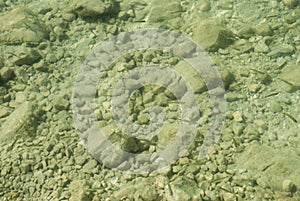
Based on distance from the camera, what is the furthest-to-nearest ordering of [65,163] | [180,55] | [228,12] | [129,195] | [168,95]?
[228,12], [180,55], [168,95], [65,163], [129,195]

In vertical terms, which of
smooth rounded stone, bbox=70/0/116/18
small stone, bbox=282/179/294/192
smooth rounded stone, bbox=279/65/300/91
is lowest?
small stone, bbox=282/179/294/192

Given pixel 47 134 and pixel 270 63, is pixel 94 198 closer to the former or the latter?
pixel 47 134

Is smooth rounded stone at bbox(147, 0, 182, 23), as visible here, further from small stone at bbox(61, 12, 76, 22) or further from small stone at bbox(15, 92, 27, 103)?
small stone at bbox(15, 92, 27, 103)

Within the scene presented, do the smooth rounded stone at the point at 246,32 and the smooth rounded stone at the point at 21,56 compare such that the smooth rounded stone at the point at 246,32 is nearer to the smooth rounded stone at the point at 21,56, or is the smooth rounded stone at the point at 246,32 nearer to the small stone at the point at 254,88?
the small stone at the point at 254,88

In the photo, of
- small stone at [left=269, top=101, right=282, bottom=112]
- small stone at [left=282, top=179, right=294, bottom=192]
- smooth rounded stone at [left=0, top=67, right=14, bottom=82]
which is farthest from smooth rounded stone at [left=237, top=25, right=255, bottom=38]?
smooth rounded stone at [left=0, top=67, right=14, bottom=82]

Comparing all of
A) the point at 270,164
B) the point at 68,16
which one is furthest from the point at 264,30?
the point at 68,16

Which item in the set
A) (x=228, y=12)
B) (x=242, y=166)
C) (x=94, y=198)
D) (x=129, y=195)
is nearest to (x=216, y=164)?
(x=242, y=166)

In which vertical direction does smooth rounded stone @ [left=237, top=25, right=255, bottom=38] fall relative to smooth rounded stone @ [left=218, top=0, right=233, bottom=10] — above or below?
below

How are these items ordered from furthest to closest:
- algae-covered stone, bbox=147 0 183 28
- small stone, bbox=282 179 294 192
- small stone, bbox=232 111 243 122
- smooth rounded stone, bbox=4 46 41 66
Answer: algae-covered stone, bbox=147 0 183 28, smooth rounded stone, bbox=4 46 41 66, small stone, bbox=232 111 243 122, small stone, bbox=282 179 294 192
